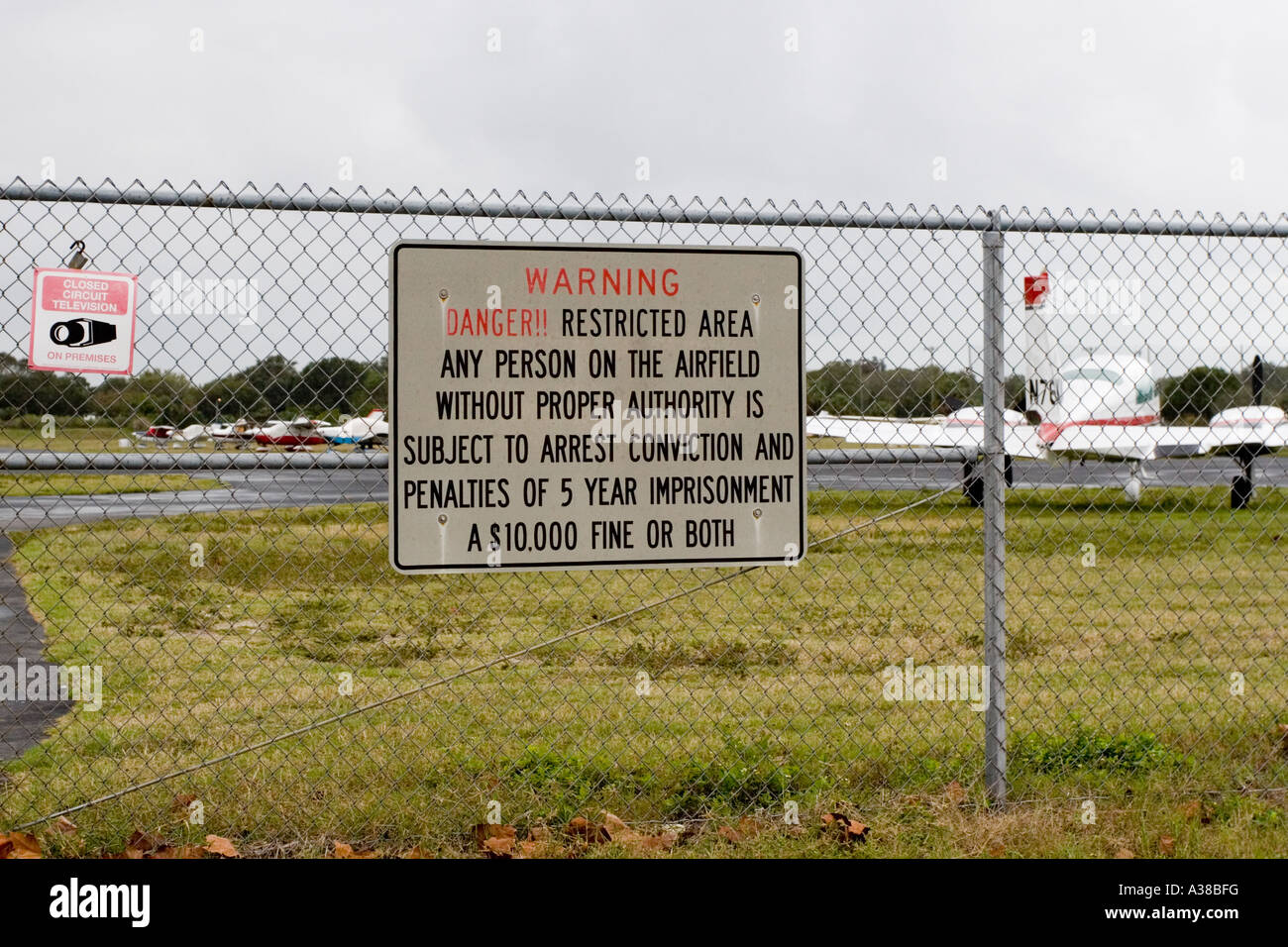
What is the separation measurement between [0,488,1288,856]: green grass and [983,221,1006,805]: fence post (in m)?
0.44

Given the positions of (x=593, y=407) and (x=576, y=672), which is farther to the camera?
(x=576, y=672)

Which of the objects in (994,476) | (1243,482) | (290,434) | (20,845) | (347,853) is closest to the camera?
(20,845)

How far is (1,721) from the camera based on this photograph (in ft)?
16.5

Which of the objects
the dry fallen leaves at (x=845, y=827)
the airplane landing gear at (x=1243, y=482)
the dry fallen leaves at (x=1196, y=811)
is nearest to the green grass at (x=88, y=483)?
the dry fallen leaves at (x=845, y=827)

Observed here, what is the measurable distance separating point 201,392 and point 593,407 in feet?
4.25

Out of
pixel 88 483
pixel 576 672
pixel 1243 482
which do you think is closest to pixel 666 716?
pixel 576 672

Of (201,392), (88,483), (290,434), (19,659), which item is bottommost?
(19,659)

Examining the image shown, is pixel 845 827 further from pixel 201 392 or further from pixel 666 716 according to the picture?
pixel 201 392

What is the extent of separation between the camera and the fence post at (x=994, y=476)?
3.87m

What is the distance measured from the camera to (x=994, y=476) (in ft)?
12.8

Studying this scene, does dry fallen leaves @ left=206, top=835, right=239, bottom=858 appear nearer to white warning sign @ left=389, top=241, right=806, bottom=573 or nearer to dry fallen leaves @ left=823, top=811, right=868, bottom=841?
white warning sign @ left=389, top=241, right=806, bottom=573

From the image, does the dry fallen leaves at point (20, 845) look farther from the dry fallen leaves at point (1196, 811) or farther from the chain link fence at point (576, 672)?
the dry fallen leaves at point (1196, 811)

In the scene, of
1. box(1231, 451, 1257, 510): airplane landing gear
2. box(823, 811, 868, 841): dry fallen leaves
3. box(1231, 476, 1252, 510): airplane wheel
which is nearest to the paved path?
box(823, 811, 868, 841): dry fallen leaves

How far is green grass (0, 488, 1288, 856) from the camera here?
3.86m
